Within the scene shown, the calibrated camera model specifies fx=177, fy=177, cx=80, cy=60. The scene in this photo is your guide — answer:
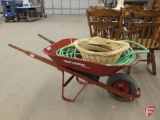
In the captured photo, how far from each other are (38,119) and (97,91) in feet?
2.57

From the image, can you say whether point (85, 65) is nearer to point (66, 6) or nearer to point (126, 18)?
point (126, 18)

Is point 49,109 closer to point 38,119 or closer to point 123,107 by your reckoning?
point 38,119

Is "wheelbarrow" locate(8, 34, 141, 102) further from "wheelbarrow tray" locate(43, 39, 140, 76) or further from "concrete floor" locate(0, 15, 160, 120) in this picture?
"concrete floor" locate(0, 15, 160, 120)

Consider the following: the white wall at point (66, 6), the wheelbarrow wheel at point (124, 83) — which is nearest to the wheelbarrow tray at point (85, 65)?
the wheelbarrow wheel at point (124, 83)

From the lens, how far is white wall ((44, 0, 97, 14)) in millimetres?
13087

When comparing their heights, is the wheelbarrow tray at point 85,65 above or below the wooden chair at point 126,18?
below

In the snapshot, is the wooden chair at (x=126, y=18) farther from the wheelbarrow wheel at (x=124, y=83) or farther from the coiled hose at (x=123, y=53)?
the wheelbarrow wheel at (x=124, y=83)

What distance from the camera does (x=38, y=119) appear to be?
5.45 ft

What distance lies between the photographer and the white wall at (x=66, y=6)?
515 inches

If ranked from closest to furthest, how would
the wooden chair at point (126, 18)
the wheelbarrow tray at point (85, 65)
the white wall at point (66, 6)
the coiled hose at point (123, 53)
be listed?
1. the wheelbarrow tray at point (85, 65)
2. the coiled hose at point (123, 53)
3. the wooden chair at point (126, 18)
4. the white wall at point (66, 6)

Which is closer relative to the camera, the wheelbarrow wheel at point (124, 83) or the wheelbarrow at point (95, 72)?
the wheelbarrow at point (95, 72)

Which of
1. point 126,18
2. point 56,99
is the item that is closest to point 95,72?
point 56,99

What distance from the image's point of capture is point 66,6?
43.2 feet

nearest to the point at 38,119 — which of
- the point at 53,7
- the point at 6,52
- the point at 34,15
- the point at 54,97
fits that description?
the point at 54,97
